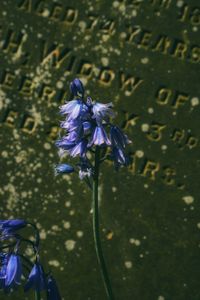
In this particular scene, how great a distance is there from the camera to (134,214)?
4062 mm

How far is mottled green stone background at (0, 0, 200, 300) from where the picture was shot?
4043 mm

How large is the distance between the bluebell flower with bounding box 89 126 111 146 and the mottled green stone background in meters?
1.30

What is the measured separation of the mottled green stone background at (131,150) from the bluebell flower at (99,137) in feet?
4.25

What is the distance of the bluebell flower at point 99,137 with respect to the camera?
108 inches

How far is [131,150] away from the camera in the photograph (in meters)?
4.05

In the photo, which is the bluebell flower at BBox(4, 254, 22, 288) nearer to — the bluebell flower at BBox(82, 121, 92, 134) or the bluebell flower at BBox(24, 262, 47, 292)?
the bluebell flower at BBox(24, 262, 47, 292)

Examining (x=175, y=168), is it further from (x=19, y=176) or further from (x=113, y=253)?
(x=19, y=176)

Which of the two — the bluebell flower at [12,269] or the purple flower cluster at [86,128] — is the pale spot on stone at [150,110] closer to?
the purple flower cluster at [86,128]

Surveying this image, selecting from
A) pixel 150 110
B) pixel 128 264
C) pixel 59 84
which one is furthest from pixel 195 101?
pixel 128 264

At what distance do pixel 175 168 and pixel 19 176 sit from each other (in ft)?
2.44

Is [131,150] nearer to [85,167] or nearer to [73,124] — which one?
[85,167]

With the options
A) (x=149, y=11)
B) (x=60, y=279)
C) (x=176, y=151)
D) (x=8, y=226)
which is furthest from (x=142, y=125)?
(x=8, y=226)

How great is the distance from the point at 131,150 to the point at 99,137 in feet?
4.33

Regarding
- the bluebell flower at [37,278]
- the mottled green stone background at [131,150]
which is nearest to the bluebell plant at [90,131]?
the bluebell flower at [37,278]
